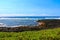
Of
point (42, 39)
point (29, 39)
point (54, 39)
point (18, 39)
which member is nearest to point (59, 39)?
point (54, 39)

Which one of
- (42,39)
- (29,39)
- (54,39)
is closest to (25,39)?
(29,39)

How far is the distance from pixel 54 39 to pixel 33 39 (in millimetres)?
2101

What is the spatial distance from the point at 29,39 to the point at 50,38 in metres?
2.09

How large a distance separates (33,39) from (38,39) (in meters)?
0.53

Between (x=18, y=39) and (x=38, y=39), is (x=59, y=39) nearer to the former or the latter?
(x=38, y=39)

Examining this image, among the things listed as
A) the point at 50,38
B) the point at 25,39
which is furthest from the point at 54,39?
the point at 25,39

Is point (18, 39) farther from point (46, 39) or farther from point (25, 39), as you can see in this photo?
point (46, 39)

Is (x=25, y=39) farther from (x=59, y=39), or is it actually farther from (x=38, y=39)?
(x=59, y=39)

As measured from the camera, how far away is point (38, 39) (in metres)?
16.5

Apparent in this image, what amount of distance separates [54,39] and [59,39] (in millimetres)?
495

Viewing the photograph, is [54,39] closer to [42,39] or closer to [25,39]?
[42,39]

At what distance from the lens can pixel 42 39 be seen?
53.0 ft

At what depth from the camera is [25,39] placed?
53.5 ft

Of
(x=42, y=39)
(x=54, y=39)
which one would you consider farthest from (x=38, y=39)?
(x=54, y=39)
